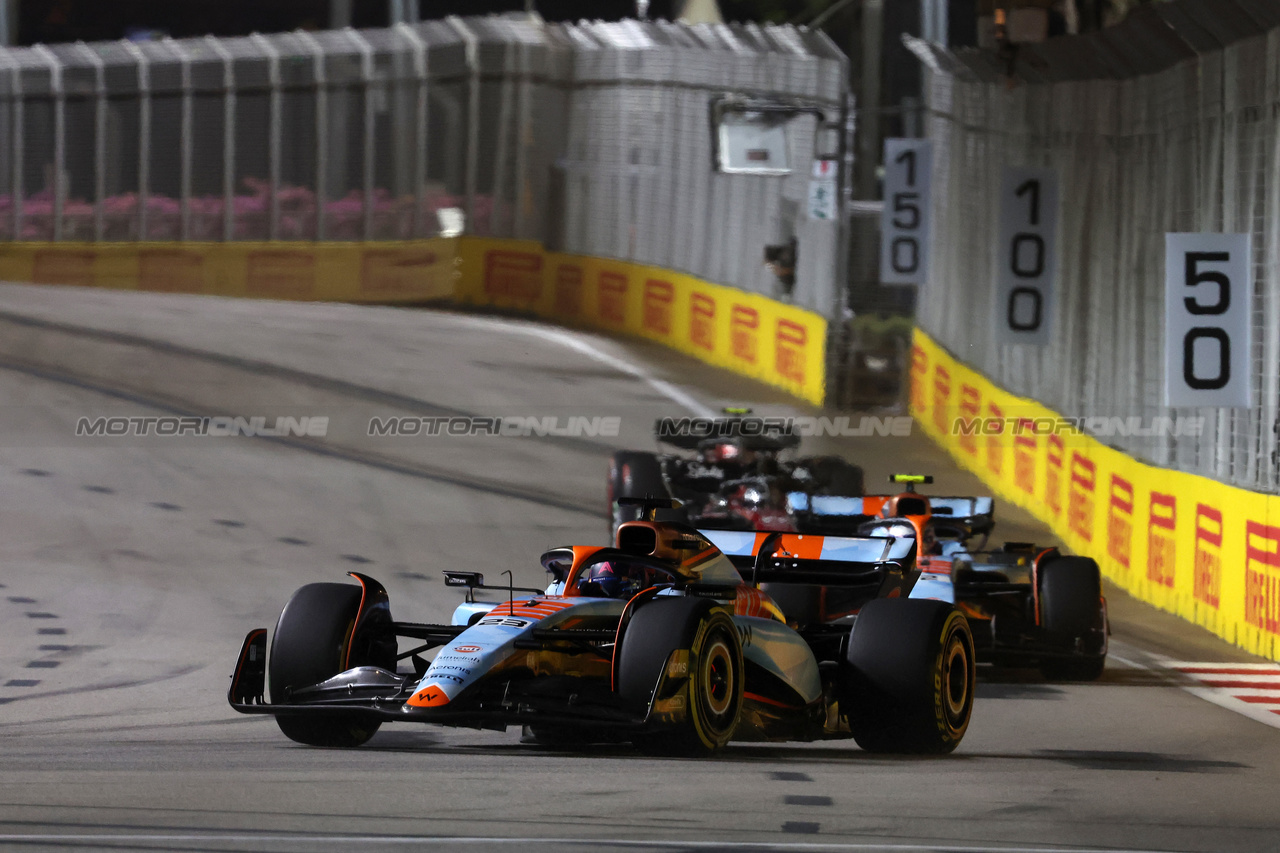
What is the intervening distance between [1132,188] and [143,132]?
2346 cm

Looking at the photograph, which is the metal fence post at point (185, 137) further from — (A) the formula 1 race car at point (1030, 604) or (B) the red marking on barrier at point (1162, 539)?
(A) the formula 1 race car at point (1030, 604)

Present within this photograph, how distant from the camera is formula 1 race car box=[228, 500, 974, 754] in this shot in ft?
24.0

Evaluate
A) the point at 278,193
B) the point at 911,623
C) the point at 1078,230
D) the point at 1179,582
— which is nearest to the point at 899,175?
the point at 1078,230

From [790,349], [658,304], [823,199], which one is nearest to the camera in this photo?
[823,199]

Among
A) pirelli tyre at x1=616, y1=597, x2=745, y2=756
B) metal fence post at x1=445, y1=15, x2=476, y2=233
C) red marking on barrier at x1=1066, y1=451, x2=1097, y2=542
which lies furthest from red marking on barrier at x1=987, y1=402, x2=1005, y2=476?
metal fence post at x1=445, y1=15, x2=476, y2=233

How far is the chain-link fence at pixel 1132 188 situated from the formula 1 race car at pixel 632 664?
535 cm

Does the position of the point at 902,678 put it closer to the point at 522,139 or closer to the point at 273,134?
the point at 522,139

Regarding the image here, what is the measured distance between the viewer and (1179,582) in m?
14.3

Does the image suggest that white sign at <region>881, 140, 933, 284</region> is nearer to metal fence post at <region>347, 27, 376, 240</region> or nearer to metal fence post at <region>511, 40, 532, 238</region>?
metal fence post at <region>511, 40, 532, 238</region>

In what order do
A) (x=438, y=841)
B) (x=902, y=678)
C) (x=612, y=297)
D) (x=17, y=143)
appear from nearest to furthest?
(x=438, y=841)
(x=902, y=678)
(x=612, y=297)
(x=17, y=143)

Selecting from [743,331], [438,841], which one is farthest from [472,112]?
[438,841]

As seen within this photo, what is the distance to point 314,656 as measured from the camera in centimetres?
791

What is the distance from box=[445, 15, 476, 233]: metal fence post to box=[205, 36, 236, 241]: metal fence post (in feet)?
13.7

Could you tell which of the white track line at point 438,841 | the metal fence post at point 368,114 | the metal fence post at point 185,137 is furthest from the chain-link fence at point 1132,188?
the metal fence post at point 185,137
